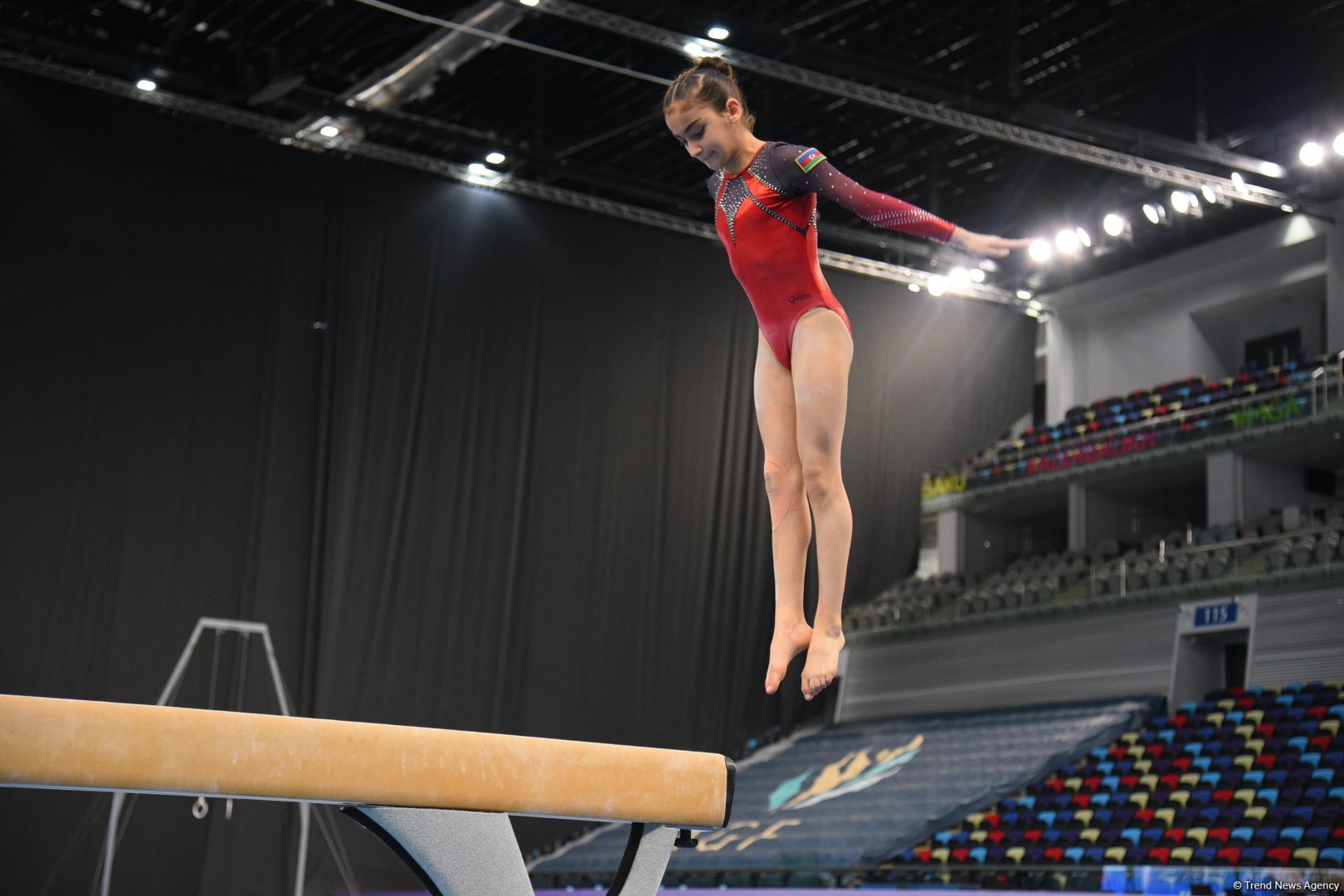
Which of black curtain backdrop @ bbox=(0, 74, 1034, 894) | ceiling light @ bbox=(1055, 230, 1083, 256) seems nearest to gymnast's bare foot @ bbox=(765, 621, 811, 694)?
black curtain backdrop @ bbox=(0, 74, 1034, 894)

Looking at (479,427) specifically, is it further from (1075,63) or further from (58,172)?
(1075,63)

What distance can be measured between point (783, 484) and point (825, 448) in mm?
241

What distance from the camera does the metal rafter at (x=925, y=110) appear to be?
1230cm

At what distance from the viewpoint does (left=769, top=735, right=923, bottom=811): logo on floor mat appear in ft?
49.0

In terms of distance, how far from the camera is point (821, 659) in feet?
11.2

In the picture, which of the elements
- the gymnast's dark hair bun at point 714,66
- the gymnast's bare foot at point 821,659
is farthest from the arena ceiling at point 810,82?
the gymnast's bare foot at point 821,659

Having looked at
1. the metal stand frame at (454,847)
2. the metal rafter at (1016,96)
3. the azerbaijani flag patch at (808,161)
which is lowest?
the metal stand frame at (454,847)

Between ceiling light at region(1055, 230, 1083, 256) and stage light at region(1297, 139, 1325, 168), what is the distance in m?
2.49

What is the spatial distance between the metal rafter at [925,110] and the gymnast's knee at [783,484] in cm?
937

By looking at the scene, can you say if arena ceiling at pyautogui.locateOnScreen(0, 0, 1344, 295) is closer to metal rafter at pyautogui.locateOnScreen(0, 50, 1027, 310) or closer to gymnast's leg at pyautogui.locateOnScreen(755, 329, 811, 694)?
metal rafter at pyautogui.locateOnScreen(0, 50, 1027, 310)

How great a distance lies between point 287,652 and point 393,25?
6.42m

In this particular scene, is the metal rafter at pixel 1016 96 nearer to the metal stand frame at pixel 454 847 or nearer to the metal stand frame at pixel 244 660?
the metal stand frame at pixel 244 660

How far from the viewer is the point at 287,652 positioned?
47.0 ft

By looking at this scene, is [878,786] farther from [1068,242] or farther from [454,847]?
[454,847]
